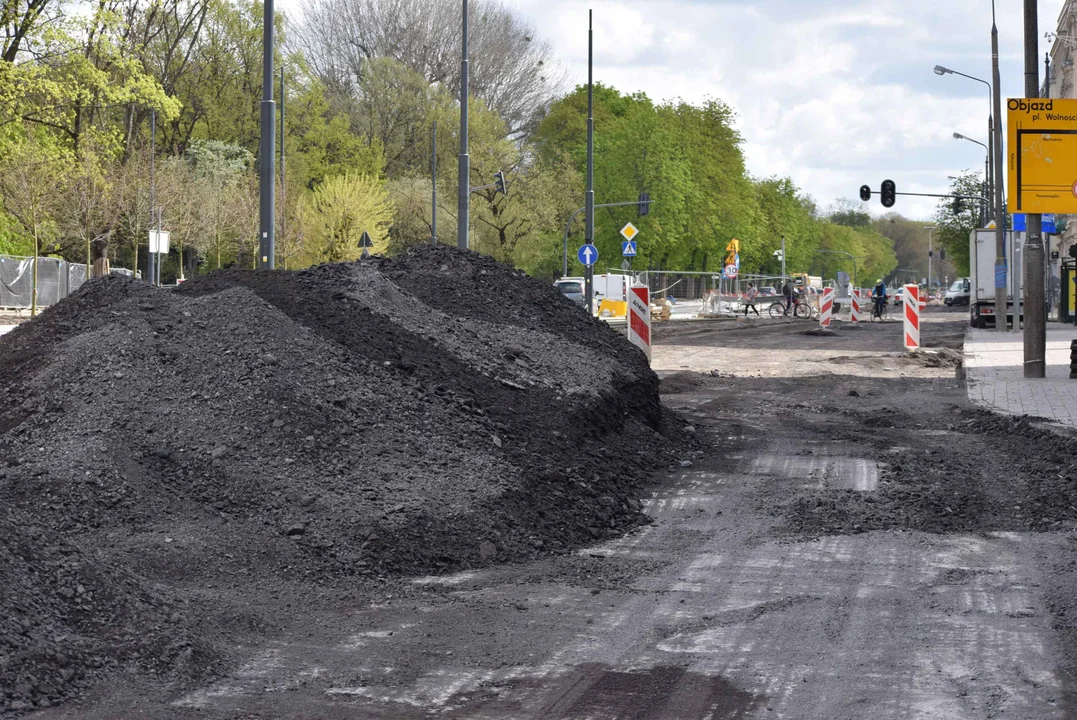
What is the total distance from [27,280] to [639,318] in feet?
112

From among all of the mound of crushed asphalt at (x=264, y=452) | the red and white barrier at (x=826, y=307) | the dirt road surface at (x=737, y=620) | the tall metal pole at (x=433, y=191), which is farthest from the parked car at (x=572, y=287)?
the dirt road surface at (x=737, y=620)

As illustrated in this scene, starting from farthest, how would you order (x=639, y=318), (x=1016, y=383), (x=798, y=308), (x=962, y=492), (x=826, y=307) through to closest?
(x=798, y=308), (x=826, y=307), (x=639, y=318), (x=1016, y=383), (x=962, y=492)

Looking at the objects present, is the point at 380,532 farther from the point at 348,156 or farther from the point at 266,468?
the point at 348,156

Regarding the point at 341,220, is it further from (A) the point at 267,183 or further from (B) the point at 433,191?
(A) the point at 267,183

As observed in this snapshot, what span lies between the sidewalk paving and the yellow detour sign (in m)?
2.66

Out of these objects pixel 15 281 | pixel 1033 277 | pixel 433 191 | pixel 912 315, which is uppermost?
pixel 433 191

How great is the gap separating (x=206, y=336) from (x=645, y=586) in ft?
15.2

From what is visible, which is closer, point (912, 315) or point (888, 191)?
point (912, 315)

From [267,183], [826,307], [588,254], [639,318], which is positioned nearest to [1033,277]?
[639,318]

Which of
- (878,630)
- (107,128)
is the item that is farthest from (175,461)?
(107,128)

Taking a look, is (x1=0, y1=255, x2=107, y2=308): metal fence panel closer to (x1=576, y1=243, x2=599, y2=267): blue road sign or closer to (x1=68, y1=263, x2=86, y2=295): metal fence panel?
(x1=68, y1=263, x2=86, y2=295): metal fence panel

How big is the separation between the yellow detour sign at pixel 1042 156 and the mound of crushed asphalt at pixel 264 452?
9.65 m

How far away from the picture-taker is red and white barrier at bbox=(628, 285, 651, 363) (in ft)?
60.2

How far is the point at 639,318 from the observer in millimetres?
18766
